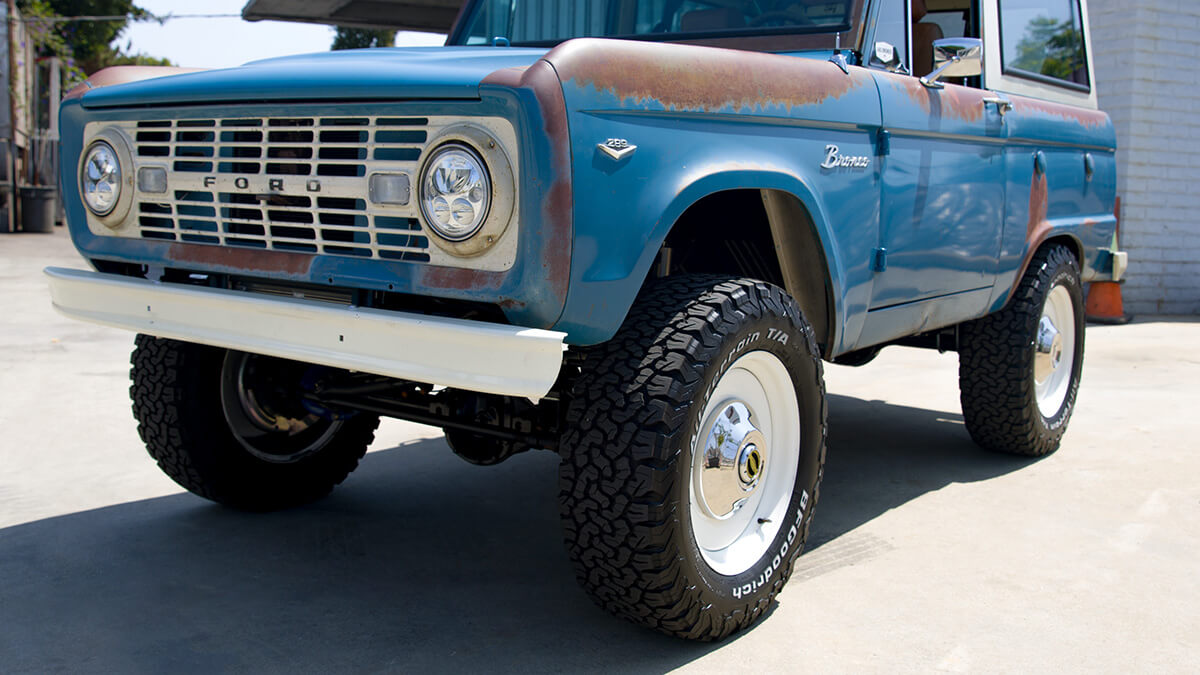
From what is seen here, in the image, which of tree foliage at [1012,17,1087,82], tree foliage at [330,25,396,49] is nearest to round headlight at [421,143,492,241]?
tree foliage at [1012,17,1087,82]

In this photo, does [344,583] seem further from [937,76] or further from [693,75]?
[937,76]

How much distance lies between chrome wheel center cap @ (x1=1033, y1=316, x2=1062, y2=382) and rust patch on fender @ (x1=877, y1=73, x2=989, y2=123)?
4.07 feet

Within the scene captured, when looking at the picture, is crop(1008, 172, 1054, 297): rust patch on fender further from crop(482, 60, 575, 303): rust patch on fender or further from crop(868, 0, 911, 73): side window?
crop(482, 60, 575, 303): rust patch on fender

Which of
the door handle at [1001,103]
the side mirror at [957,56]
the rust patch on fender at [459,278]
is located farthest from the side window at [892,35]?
the rust patch on fender at [459,278]

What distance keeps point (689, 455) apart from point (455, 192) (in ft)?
2.74

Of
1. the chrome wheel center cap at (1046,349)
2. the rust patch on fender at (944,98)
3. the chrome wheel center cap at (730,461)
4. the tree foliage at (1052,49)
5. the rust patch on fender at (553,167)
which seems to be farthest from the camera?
the chrome wheel center cap at (1046,349)

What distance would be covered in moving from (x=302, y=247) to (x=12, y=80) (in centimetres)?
1855

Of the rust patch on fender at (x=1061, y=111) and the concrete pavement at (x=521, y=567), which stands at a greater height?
the rust patch on fender at (x=1061, y=111)

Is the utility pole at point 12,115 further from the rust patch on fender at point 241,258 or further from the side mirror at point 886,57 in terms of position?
the side mirror at point 886,57

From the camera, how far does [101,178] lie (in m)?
3.02

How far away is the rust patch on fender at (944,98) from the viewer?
3609 mm

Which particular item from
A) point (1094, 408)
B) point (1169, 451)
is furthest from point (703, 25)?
point (1094, 408)

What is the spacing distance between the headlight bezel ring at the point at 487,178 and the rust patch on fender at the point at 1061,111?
8.96 ft

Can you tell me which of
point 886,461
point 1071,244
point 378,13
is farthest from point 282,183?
point 378,13
